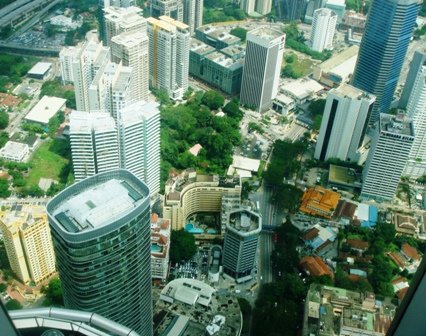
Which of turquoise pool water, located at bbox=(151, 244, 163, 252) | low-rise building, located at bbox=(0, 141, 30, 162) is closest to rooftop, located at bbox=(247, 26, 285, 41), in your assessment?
low-rise building, located at bbox=(0, 141, 30, 162)

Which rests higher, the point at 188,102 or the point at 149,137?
the point at 149,137

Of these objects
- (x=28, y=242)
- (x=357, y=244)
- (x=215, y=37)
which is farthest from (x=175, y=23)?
(x=28, y=242)

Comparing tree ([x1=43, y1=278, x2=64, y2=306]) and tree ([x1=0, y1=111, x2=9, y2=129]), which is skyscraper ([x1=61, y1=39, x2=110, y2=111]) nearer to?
tree ([x1=0, y1=111, x2=9, y2=129])

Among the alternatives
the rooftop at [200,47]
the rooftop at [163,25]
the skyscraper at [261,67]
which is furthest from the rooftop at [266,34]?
the rooftop at [200,47]

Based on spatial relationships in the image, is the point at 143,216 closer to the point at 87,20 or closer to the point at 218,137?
the point at 218,137

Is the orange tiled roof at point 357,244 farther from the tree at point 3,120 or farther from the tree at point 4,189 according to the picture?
the tree at point 3,120

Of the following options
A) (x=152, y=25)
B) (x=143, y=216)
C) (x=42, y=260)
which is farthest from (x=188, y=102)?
(x=143, y=216)

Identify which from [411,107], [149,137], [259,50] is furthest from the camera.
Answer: [259,50]
